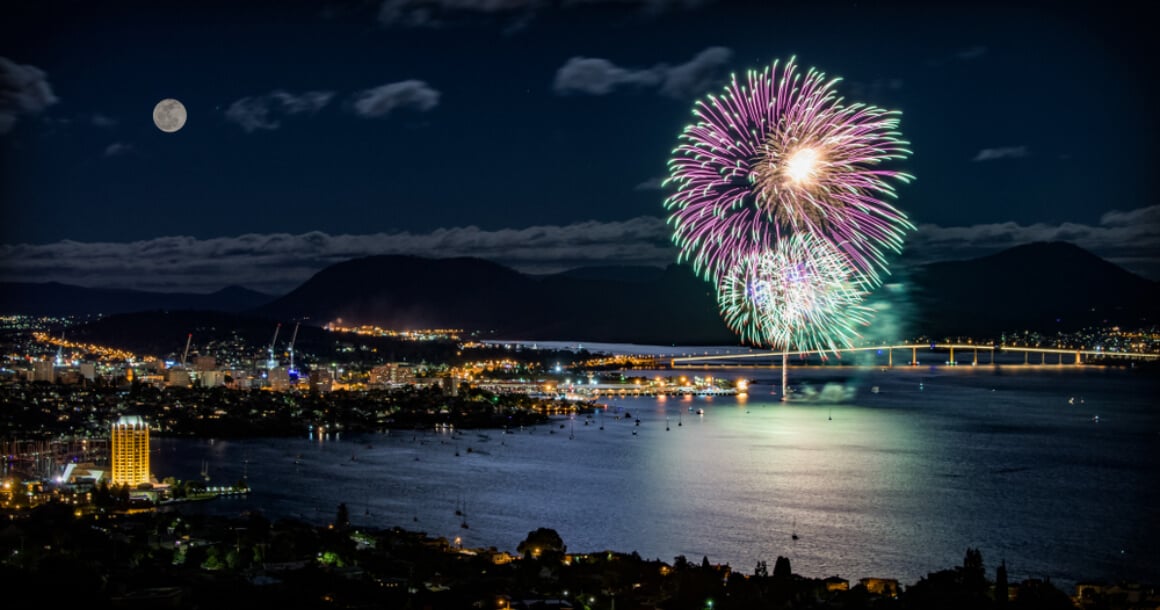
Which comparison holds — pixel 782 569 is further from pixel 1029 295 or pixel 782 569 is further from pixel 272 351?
pixel 1029 295

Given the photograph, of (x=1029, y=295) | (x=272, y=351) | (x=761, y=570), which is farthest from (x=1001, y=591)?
(x=1029, y=295)

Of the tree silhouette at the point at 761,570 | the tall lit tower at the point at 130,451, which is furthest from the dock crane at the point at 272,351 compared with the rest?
the tree silhouette at the point at 761,570

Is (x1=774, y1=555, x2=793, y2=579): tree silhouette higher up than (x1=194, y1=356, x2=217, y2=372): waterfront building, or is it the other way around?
(x1=194, y1=356, x2=217, y2=372): waterfront building

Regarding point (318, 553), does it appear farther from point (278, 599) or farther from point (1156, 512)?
point (1156, 512)

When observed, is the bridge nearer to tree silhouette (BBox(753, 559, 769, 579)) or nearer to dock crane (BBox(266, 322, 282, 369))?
dock crane (BBox(266, 322, 282, 369))

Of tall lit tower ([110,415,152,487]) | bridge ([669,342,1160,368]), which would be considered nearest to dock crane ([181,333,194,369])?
bridge ([669,342,1160,368])

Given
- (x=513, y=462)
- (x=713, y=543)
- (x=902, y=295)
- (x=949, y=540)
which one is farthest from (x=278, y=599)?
(x=902, y=295)

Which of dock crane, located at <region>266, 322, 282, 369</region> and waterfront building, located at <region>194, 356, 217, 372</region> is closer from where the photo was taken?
waterfront building, located at <region>194, 356, 217, 372</region>
